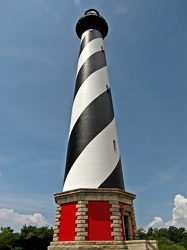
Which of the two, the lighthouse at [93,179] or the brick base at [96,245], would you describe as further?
the lighthouse at [93,179]

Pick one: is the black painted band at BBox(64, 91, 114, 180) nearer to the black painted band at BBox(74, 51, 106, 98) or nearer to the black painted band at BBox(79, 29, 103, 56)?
the black painted band at BBox(74, 51, 106, 98)

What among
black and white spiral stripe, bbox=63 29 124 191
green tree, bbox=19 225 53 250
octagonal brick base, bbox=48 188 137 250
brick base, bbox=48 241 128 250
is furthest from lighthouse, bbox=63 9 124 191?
green tree, bbox=19 225 53 250

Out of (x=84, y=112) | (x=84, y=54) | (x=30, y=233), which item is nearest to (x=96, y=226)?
(x=84, y=112)

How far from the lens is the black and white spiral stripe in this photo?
910 cm

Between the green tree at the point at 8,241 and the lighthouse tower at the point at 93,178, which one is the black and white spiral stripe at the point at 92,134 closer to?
the lighthouse tower at the point at 93,178

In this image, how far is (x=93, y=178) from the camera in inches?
349

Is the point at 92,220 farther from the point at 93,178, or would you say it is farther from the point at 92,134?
the point at 92,134

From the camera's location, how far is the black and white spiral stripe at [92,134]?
9.10 meters

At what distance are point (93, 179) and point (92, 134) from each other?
6.87 ft

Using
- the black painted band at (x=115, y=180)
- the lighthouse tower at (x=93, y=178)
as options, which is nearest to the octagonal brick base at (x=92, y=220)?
the lighthouse tower at (x=93, y=178)

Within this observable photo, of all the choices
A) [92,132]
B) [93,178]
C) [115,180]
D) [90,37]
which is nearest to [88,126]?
[92,132]

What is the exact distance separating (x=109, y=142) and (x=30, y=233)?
56.4 ft

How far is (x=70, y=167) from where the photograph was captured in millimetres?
9594

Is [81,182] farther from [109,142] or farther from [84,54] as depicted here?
[84,54]
